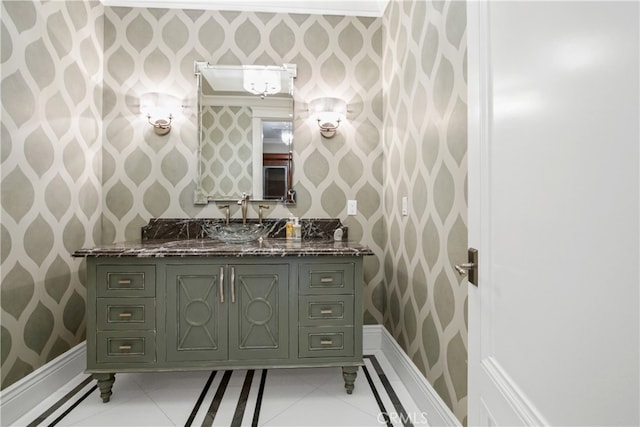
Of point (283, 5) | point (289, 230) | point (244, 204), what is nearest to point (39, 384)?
point (244, 204)

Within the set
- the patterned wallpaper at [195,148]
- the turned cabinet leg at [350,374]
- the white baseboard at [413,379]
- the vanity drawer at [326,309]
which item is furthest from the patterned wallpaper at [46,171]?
the white baseboard at [413,379]

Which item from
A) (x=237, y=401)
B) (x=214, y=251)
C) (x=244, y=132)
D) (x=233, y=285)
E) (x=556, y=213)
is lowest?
(x=237, y=401)

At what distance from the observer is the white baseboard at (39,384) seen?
1562 millimetres

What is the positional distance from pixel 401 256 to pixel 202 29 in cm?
224

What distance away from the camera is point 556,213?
56 centimetres

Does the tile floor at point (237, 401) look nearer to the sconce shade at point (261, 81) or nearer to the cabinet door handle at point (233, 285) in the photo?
the cabinet door handle at point (233, 285)

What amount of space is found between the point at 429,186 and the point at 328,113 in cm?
111

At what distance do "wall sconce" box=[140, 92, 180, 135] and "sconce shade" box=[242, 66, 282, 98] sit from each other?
568mm

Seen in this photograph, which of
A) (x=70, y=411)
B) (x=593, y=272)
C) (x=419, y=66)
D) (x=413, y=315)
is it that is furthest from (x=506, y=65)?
(x=70, y=411)

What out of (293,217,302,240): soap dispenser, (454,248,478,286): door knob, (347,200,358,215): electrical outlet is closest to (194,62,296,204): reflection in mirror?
(293,217,302,240): soap dispenser

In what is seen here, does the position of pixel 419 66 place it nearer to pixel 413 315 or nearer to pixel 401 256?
pixel 401 256

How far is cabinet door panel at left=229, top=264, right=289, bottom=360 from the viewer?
68.7 inches

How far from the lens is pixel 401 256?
206 centimetres

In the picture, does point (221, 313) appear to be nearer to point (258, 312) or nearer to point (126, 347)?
point (258, 312)
